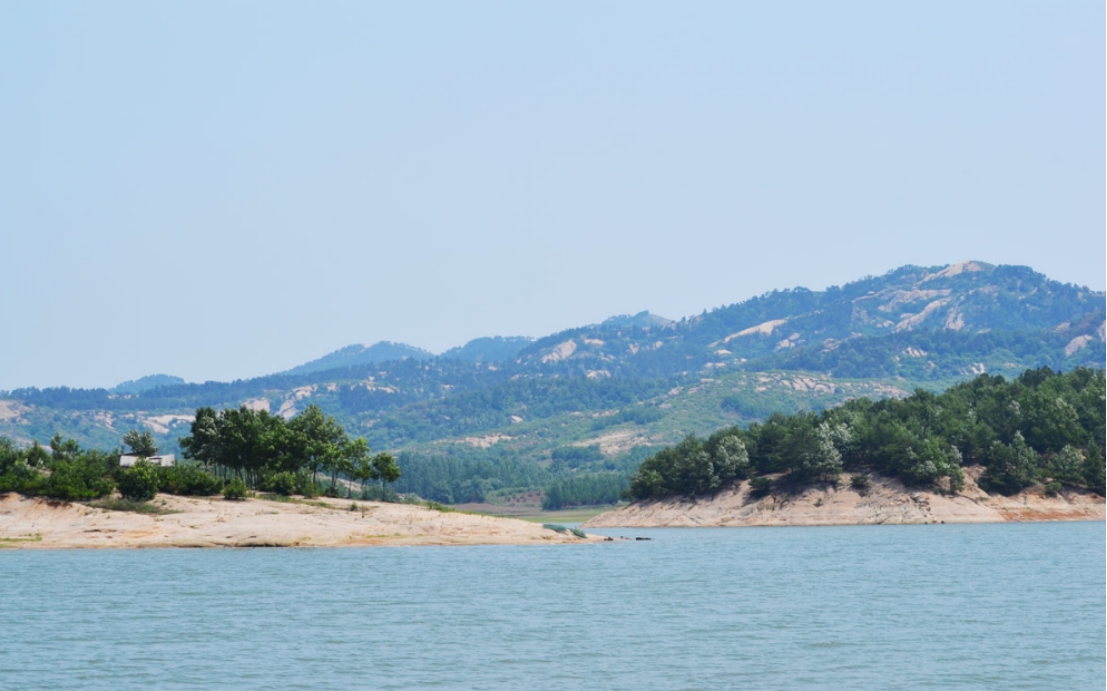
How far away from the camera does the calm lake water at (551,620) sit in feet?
147

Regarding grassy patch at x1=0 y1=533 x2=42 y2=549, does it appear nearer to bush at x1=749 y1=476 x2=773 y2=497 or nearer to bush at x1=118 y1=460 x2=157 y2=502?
bush at x1=118 y1=460 x2=157 y2=502

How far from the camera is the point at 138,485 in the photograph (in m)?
106

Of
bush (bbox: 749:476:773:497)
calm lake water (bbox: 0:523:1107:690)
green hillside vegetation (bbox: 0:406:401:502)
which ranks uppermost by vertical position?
green hillside vegetation (bbox: 0:406:401:502)

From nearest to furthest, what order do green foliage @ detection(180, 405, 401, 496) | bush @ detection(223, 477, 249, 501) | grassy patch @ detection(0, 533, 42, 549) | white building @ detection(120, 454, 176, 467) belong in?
1. grassy patch @ detection(0, 533, 42, 549)
2. bush @ detection(223, 477, 249, 501)
3. green foliage @ detection(180, 405, 401, 496)
4. white building @ detection(120, 454, 176, 467)

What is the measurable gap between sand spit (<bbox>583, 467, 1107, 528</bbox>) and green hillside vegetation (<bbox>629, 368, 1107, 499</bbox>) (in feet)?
5.70

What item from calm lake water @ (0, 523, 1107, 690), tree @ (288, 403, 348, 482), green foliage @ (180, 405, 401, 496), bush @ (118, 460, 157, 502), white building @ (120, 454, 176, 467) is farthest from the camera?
tree @ (288, 403, 348, 482)

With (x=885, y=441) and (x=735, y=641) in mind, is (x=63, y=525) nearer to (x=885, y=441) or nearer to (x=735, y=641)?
(x=735, y=641)

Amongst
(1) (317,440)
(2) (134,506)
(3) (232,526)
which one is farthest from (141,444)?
(3) (232,526)

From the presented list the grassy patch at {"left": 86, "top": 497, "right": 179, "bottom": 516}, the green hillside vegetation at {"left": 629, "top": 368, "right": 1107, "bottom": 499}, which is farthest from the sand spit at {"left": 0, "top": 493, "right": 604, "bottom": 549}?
the green hillside vegetation at {"left": 629, "top": 368, "right": 1107, "bottom": 499}

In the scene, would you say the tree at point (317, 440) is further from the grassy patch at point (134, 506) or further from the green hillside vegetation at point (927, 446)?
the green hillside vegetation at point (927, 446)

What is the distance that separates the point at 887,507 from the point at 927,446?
8.27m

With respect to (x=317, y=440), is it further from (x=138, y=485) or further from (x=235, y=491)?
(x=138, y=485)

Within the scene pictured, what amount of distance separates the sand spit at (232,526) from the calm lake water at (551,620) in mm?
2012

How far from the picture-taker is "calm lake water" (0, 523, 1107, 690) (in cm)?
4491
